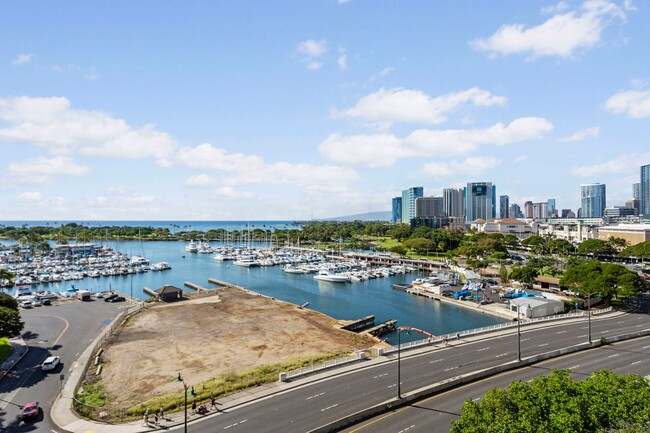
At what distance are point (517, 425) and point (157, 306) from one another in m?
62.8

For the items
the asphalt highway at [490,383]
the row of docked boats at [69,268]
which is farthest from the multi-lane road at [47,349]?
the row of docked boats at [69,268]

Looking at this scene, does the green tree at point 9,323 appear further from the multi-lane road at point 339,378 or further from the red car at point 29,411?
the red car at point 29,411

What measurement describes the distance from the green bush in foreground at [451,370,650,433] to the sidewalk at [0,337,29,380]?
4280 cm

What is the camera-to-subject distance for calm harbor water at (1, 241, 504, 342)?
2660 inches

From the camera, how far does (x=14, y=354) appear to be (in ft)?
142

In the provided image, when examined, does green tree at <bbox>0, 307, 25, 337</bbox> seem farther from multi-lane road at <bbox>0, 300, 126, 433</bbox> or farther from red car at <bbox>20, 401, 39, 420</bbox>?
red car at <bbox>20, 401, 39, 420</bbox>

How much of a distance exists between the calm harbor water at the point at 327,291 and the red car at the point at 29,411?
42439mm

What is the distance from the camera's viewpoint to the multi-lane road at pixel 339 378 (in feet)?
91.5

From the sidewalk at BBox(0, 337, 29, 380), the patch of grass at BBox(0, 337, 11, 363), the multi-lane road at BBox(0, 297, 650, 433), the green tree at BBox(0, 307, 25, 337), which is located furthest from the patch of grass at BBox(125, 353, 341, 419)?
the patch of grass at BBox(0, 337, 11, 363)

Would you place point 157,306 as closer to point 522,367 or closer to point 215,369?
point 215,369

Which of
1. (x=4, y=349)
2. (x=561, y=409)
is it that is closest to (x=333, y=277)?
(x=4, y=349)

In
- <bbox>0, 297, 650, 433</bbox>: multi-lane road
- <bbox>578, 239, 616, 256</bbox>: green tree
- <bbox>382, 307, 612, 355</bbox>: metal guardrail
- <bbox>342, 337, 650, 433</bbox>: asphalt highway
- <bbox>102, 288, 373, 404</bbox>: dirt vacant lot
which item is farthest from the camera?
<bbox>578, 239, 616, 256</bbox>: green tree

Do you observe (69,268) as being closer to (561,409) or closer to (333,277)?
(333,277)

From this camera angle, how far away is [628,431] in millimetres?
19172
